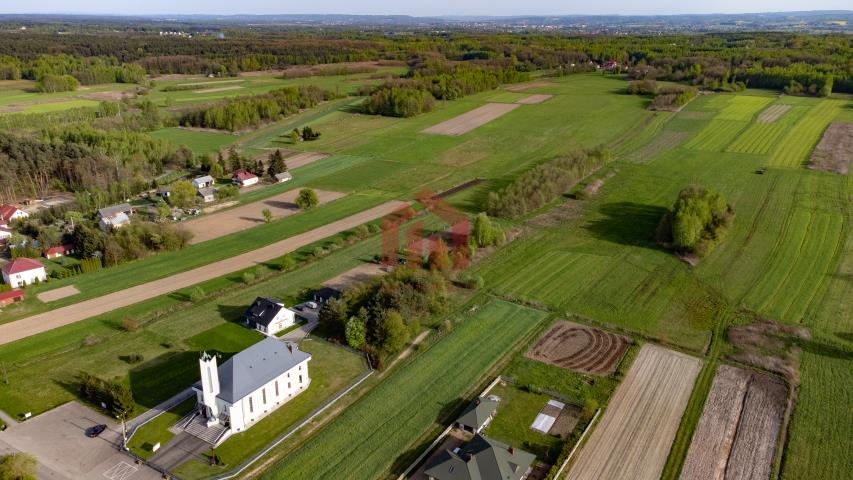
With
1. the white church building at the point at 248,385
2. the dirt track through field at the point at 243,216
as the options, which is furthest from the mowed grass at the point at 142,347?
the dirt track through field at the point at 243,216

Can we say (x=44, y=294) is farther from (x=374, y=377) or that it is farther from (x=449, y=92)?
(x=449, y=92)

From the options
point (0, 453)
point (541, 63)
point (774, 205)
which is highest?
point (541, 63)

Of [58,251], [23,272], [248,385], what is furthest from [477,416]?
[58,251]

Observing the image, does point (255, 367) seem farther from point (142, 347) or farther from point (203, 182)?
point (203, 182)

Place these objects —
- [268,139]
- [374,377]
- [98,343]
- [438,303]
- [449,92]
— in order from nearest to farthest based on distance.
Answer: [374,377]
[98,343]
[438,303]
[268,139]
[449,92]

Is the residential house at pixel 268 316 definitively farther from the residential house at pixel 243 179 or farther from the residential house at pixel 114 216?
the residential house at pixel 243 179

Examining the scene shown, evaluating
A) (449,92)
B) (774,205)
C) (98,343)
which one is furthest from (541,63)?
(98,343)
